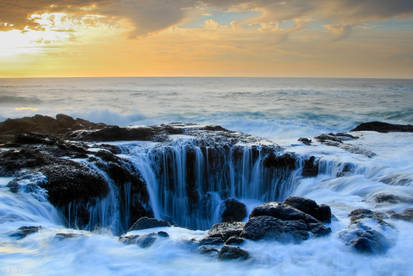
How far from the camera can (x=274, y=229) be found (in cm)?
559

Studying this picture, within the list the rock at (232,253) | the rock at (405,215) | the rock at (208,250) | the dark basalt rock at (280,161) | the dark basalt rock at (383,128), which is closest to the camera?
the rock at (232,253)

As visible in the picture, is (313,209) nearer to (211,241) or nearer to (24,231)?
(211,241)

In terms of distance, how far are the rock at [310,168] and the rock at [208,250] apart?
657cm

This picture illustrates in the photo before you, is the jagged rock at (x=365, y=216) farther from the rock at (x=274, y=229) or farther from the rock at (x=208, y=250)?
the rock at (x=208, y=250)

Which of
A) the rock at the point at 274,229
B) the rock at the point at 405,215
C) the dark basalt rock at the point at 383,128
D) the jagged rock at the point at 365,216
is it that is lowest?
the rock at the point at 405,215

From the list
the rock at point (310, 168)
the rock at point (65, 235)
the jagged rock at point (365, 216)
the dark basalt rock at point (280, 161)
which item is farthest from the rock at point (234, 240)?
the dark basalt rock at point (280, 161)

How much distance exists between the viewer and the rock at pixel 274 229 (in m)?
5.50

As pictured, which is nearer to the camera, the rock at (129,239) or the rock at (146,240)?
the rock at (146,240)

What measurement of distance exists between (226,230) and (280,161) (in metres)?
6.12

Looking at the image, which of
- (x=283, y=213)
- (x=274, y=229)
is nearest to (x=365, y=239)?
(x=283, y=213)

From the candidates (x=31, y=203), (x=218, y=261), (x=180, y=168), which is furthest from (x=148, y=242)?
(x=180, y=168)

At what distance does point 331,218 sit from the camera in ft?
21.6

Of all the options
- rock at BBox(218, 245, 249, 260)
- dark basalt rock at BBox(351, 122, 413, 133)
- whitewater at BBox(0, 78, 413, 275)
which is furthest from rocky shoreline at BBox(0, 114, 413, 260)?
dark basalt rock at BBox(351, 122, 413, 133)

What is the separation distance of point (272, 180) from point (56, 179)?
693cm
